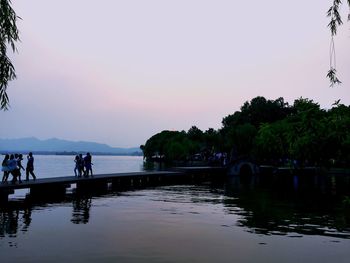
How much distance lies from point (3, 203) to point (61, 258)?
611 inches

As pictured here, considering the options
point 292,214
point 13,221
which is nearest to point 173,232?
point 13,221

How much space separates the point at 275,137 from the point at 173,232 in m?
9.54

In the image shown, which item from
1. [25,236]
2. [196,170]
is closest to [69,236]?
[25,236]

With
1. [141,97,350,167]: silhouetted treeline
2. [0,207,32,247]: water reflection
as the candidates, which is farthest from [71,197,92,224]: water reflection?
[141,97,350,167]: silhouetted treeline

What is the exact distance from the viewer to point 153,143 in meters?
165

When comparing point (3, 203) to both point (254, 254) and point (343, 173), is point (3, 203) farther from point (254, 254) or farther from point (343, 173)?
point (343, 173)

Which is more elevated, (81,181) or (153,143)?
(153,143)

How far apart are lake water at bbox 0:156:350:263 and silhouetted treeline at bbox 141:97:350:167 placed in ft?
11.9

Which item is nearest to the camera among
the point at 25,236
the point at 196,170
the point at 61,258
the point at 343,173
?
the point at 61,258

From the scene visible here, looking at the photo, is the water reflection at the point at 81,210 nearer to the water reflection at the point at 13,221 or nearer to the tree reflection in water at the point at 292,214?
the water reflection at the point at 13,221

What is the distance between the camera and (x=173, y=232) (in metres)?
18.8

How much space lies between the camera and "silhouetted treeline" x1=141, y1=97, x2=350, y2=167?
276 inches

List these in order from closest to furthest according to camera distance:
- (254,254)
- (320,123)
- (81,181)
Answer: (320,123) → (254,254) → (81,181)

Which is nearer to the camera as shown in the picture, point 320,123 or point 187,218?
point 320,123
